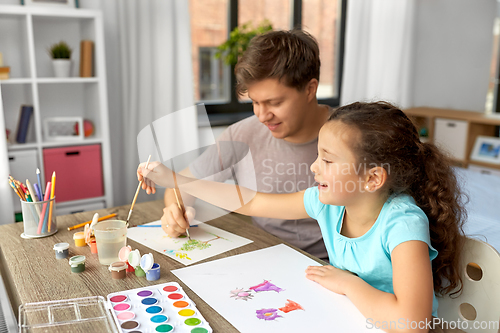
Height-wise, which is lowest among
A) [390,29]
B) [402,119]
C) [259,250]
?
[259,250]

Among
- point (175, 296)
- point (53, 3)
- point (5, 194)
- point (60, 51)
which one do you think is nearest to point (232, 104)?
point (60, 51)

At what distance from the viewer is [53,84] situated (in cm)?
251

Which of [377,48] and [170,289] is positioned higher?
[377,48]

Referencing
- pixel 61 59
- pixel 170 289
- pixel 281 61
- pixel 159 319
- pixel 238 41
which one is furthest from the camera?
pixel 238 41

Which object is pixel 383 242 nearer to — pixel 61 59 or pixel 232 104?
pixel 61 59

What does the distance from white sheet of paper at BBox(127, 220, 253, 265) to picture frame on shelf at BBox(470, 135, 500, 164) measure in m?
2.64

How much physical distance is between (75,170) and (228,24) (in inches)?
62.4

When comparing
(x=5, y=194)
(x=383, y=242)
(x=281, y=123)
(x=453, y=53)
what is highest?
(x=453, y=53)

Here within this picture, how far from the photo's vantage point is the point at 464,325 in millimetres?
920

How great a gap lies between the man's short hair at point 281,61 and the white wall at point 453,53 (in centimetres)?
284

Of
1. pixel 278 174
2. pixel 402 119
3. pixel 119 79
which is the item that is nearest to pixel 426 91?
pixel 119 79

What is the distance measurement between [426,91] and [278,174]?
10.1 ft

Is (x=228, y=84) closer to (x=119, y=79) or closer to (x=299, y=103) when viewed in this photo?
(x=119, y=79)

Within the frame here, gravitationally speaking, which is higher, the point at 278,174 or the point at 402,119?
the point at 402,119
